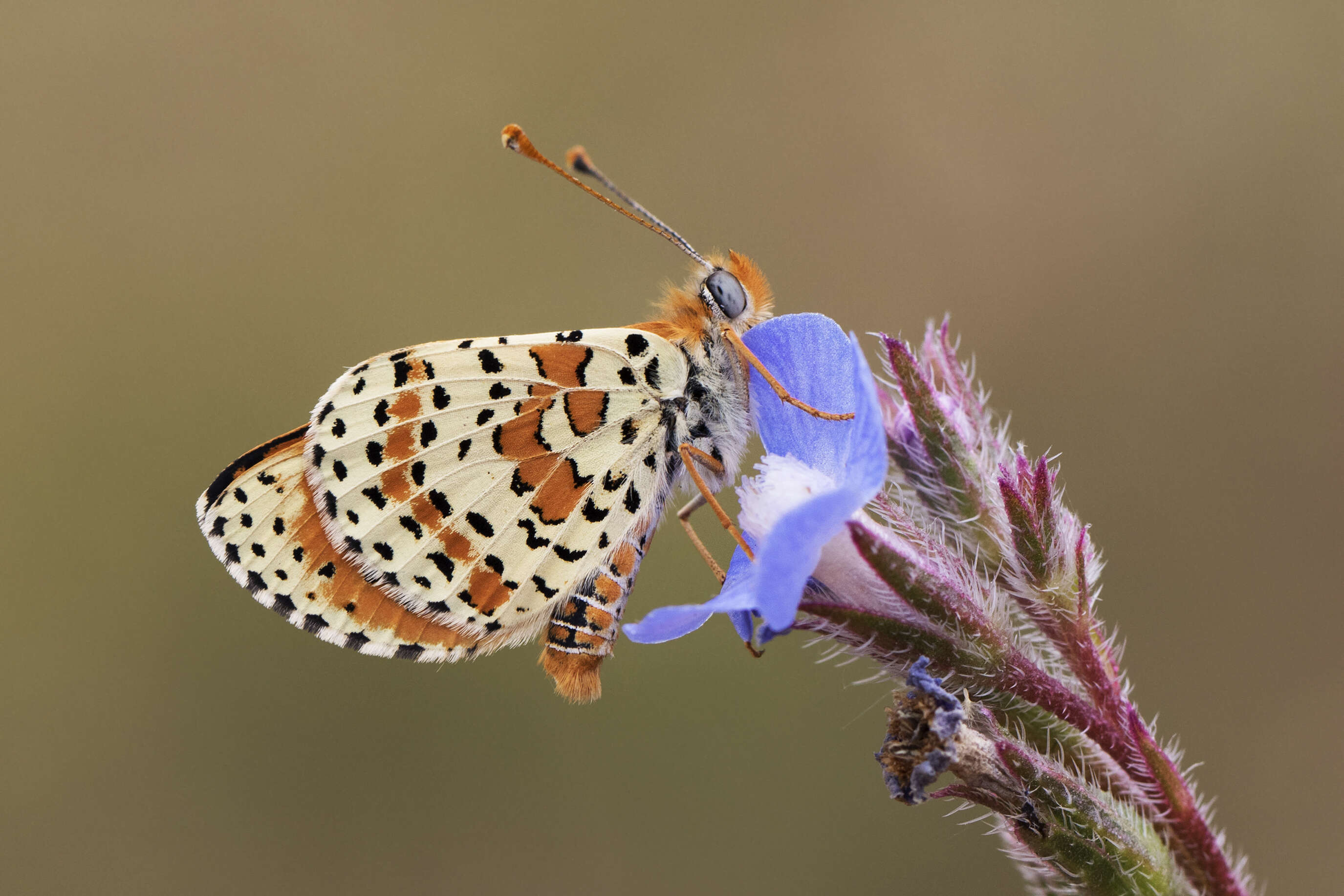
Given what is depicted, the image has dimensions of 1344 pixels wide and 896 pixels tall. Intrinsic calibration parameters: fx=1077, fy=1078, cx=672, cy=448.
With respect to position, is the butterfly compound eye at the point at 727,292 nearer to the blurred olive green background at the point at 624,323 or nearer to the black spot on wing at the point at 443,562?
the black spot on wing at the point at 443,562

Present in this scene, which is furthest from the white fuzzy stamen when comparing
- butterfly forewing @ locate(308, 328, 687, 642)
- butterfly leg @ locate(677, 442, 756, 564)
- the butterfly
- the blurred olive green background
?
the blurred olive green background

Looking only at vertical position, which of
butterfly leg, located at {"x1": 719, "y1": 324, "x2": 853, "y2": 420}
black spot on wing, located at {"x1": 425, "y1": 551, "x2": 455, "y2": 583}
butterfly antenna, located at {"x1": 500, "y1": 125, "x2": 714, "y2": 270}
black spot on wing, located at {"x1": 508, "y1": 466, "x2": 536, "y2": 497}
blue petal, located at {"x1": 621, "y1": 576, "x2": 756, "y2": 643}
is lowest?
blue petal, located at {"x1": 621, "y1": 576, "x2": 756, "y2": 643}

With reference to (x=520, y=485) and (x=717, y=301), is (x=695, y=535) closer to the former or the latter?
(x=520, y=485)

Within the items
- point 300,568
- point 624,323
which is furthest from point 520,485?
point 624,323

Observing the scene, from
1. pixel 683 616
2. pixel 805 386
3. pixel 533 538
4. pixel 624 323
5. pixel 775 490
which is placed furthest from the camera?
pixel 624 323

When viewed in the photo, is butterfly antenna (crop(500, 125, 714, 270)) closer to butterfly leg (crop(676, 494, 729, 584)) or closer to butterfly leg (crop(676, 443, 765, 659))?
butterfly leg (crop(676, 443, 765, 659))
